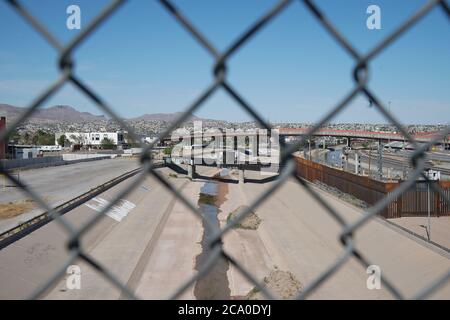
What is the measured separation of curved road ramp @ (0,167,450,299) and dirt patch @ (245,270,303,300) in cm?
2

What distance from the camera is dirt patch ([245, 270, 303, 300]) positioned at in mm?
9109

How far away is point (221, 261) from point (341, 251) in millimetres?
3514

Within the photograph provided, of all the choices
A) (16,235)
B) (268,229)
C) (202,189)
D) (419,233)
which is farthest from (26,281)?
(202,189)

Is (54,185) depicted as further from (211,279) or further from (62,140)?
(62,140)

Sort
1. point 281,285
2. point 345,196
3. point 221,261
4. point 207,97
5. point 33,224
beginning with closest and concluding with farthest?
1. point 207,97
2. point 281,285
3. point 221,261
4. point 33,224
5. point 345,196

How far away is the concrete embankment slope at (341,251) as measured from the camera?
9195 mm

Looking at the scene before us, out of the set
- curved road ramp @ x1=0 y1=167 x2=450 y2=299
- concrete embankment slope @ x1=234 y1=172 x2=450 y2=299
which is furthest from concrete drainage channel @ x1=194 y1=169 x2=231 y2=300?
concrete embankment slope @ x1=234 y1=172 x2=450 y2=299

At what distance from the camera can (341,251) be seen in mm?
12539

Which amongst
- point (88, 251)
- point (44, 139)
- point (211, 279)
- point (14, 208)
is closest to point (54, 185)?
point (14, 208)

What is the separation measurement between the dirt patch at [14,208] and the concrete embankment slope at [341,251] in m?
9.10

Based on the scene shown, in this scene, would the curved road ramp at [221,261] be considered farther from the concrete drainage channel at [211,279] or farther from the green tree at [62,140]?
the green tree at [62,140]

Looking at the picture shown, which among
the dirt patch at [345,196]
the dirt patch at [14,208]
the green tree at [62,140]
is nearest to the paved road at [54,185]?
the dirt patch at [14,208]

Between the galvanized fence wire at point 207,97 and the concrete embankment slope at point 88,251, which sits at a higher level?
the galvanized fence wire at point 207,97

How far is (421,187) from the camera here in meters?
16.4
